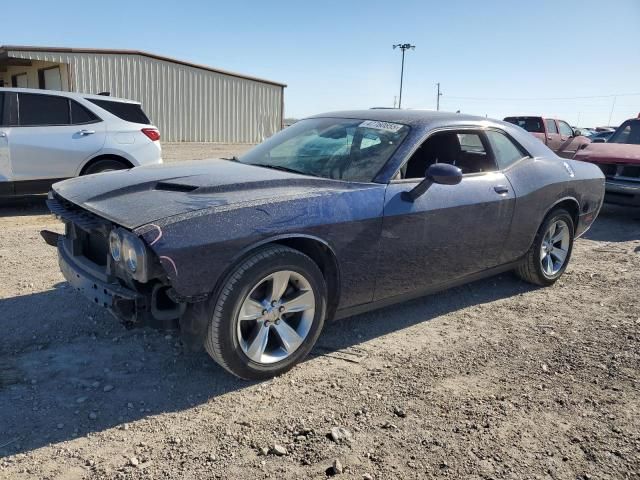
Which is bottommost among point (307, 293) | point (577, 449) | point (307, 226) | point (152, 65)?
point (577, 449)

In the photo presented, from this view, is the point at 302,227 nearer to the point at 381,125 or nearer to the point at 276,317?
the point at 276,317

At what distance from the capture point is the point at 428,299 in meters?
4.70

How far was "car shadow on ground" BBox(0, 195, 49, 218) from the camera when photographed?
7524 mm

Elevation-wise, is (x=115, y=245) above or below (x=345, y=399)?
above

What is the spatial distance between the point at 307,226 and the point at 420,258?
1020 mm

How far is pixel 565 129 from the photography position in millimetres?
18344

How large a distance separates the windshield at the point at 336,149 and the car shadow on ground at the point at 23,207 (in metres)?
4.60

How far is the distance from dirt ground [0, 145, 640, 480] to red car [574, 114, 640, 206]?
4.69 m

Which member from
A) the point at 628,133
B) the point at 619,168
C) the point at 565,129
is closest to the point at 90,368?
the point at 619,168

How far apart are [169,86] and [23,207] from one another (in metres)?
16.5

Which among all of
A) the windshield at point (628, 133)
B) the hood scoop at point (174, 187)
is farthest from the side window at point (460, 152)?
the windshield at point (628, 133)

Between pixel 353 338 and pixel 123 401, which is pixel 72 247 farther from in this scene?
pixel 353 338

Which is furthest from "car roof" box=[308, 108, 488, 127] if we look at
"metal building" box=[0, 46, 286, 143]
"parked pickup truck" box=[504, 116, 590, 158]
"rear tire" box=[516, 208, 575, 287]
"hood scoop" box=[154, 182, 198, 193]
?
"metal building" box=[0, 46, 286, 143]

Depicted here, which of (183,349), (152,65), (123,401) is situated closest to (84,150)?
(183,349)
